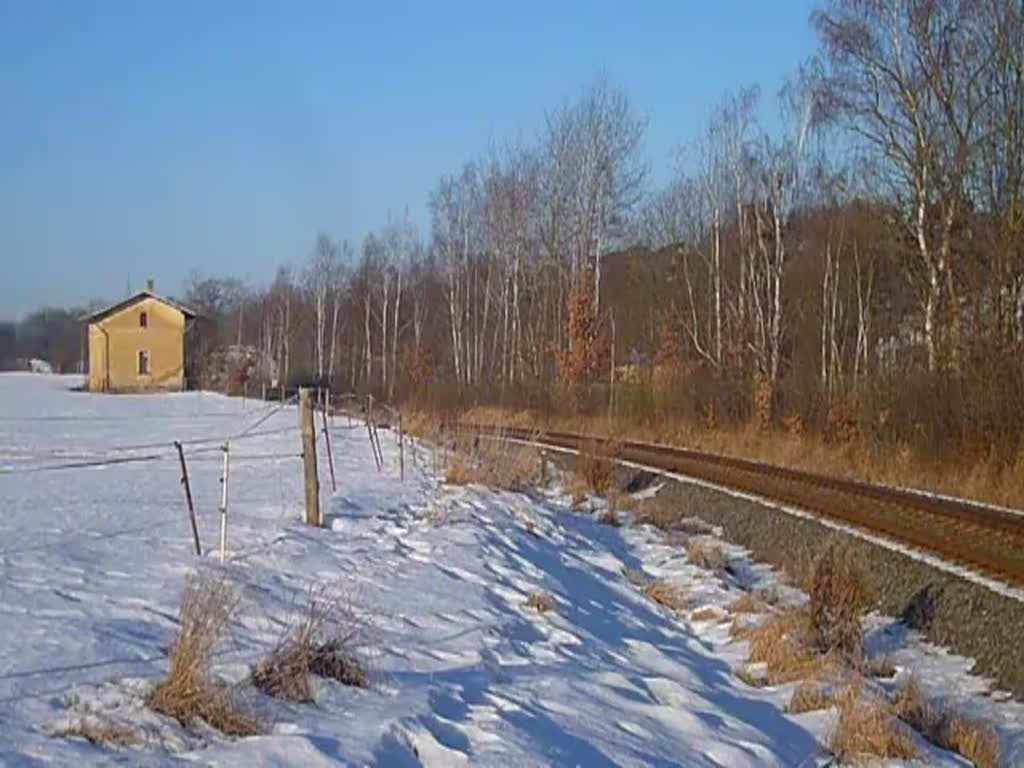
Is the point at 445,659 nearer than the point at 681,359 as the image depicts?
Yes

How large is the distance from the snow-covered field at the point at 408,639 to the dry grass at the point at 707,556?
0.74 ft

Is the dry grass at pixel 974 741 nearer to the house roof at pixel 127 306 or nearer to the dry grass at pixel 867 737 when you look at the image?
the dry grass at pixel 867 737

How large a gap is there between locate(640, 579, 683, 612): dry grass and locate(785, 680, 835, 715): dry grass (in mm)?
4350

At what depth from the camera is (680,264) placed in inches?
2188

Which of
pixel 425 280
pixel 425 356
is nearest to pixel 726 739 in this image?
pixel 425 356

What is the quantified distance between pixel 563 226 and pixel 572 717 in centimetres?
5164

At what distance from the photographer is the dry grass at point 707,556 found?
17.4m

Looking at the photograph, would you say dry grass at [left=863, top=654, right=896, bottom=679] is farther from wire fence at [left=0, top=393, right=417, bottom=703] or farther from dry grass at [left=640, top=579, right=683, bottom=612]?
wire fence at [left=0, top=393, right=417, bottom=703]

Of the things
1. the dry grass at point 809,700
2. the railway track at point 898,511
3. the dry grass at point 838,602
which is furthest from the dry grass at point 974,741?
the railway track at point 898,511

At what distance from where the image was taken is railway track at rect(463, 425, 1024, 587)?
1392 centimetres

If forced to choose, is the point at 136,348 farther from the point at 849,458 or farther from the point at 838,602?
the point at 838,602

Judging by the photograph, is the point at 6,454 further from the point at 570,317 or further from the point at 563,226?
the point at 563,226

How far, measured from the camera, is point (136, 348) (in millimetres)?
82188

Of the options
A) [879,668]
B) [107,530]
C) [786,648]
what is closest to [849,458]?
[879,668]
